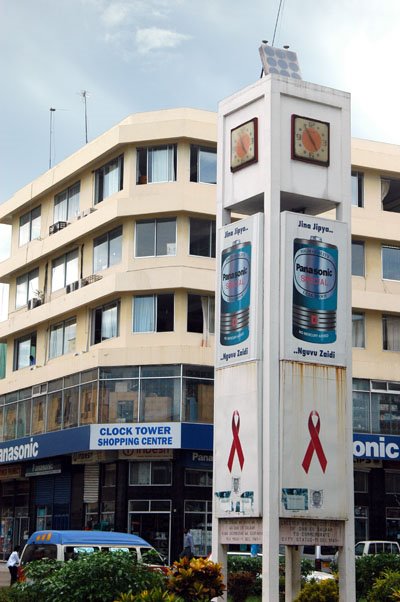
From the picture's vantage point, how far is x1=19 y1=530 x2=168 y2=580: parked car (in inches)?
890

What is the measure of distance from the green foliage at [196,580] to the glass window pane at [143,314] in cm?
2483

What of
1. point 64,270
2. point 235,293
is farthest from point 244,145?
point 64,270

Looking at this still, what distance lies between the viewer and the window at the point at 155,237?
4225 cm

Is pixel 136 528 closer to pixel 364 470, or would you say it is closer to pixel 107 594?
pixel 364 470

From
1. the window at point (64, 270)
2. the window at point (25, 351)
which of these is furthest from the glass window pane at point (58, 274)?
the window at point (25, 351)

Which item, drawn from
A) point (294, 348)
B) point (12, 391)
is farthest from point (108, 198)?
point (294, 348)

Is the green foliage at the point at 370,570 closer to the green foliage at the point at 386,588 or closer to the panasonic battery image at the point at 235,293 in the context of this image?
the green foliage at the point at 386,588

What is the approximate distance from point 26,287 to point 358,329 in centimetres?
1589

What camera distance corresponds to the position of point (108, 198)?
44.6 m

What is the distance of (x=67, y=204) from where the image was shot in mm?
48250

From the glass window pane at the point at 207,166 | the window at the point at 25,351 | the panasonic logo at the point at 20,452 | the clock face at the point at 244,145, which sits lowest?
the panasonic logo at the point at 20,452

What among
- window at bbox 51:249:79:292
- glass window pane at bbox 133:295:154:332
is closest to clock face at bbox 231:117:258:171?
glass window pane at bbox 133:295:154:332

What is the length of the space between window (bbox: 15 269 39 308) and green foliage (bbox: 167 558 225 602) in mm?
33682

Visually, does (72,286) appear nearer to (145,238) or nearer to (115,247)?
(115,247)
